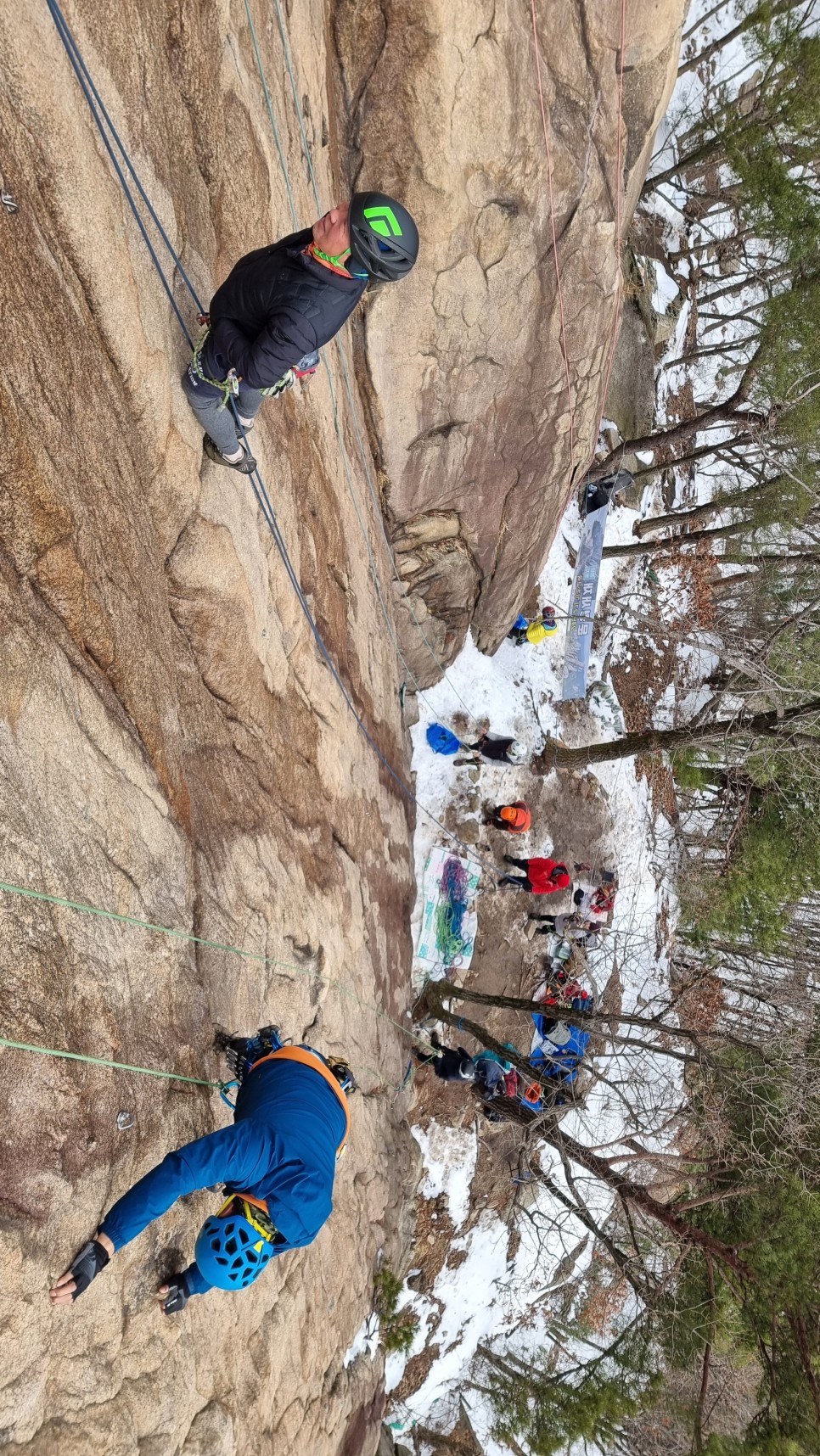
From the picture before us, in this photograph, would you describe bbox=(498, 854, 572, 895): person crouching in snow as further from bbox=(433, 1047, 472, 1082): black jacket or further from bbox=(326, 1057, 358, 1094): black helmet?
bbox=(326, 1057, 358, 1094): black helmet

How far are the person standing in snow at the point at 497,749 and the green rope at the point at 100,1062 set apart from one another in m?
5.71

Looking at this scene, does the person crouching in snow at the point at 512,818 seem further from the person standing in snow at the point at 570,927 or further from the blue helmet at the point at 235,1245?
the blue helmet at the point at 235,1245

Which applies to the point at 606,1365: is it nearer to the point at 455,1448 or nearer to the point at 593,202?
the point at 455,1448

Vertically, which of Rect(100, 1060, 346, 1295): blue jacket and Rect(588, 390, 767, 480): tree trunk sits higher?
Rect(588, 390, 767, 480): tree trunk

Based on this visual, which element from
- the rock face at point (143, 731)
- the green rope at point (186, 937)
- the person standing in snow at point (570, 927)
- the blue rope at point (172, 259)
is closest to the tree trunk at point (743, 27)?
the rock face at point (143, 731)

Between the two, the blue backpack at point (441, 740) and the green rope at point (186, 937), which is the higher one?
the blue backpack at point (441, 740)

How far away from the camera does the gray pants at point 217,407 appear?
362 cm

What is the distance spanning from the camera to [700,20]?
1284 centimetres

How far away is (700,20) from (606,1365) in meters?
20.8

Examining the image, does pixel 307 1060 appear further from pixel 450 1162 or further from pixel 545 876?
pixel 450 1162

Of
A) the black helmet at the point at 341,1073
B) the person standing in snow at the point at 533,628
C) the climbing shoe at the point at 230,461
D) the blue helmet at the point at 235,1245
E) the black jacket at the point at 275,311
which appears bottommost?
the blue helmet at the point at 235,1245

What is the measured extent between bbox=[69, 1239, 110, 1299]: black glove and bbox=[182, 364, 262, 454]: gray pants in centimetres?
378

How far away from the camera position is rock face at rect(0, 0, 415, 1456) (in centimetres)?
273

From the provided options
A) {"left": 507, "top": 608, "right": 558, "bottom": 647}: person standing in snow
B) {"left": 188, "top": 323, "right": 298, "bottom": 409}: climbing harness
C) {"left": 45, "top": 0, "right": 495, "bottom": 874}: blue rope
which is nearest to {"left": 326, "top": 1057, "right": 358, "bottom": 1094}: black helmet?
{"left": 45, "top": 0, "right": 495, "bottom": 874}: blue rope
